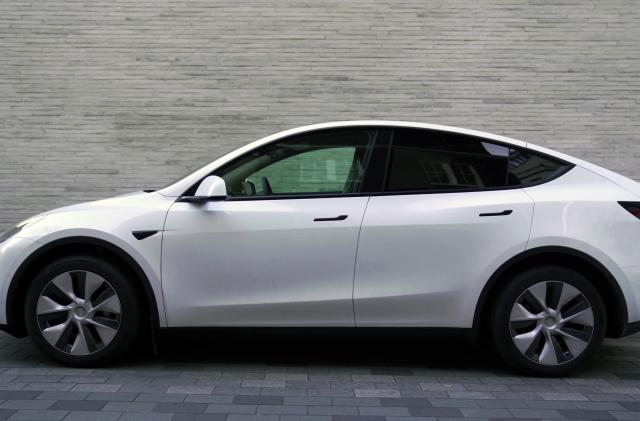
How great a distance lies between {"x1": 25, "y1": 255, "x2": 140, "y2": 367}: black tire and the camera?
465 cm

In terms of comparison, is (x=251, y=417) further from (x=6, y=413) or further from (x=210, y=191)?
(x=210, y=191)

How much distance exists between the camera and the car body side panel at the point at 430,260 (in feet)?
15.0

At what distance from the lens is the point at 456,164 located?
4.82 m

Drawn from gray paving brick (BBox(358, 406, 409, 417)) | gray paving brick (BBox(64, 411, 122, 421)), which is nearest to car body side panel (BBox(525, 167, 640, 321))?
gray paving brick (BBox(358, 406, 409, 417))

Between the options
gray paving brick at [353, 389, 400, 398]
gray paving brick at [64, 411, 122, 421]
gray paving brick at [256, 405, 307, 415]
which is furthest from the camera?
gray paving brick at [353, 389, 400, 398]

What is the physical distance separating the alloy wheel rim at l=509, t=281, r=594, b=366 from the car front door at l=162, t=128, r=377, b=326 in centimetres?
109

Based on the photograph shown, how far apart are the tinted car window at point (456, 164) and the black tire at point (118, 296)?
1847 mm

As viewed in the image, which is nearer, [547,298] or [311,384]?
[311,384]

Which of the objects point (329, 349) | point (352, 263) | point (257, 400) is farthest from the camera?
point (329, 349)

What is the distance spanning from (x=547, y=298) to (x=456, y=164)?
105cm

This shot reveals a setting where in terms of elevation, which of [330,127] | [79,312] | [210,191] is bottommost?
[79,312]

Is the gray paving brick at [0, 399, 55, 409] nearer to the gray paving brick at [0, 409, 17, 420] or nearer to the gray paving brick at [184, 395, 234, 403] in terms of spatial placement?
the gray paving brick at [0, 409, 17, 420]

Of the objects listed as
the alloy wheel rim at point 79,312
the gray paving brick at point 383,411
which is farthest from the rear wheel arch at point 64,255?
the gray paving brick at point 383,411

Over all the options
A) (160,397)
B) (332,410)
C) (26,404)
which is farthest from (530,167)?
(26,404)
